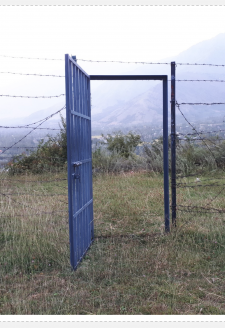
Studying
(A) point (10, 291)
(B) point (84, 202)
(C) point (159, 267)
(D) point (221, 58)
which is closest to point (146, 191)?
(B) point (84, 202)

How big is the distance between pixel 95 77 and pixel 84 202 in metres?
1.96

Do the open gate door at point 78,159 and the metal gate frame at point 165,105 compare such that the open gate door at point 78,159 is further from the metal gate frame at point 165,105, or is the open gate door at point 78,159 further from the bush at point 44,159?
the bush at point 44,159

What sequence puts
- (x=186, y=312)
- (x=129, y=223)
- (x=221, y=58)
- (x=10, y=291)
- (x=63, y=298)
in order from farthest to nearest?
(x=221, y=58), (x=129, y=223), (x=10, y=291), (x=63, y=298), (x=186, y=312)

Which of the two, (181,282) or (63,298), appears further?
(181,282)

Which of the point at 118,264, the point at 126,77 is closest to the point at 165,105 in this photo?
the point at 126,77

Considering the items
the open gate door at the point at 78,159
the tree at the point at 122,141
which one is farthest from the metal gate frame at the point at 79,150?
the tree at the point at 122,141

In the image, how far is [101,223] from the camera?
19.0 feet

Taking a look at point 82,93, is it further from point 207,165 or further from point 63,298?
point 207,165

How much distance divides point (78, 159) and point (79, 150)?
13cm

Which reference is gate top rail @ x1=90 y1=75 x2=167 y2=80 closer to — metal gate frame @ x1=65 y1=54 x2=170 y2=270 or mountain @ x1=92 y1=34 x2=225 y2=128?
metal gate frame @ x1=65 y1=54 x2=170 y2=270

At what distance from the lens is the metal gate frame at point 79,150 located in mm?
3822

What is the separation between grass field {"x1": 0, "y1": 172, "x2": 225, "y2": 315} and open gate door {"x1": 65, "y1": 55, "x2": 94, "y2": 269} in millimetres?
290

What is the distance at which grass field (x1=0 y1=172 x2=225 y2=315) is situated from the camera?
315 cm

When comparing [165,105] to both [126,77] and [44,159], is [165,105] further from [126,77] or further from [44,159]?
[44,159]
